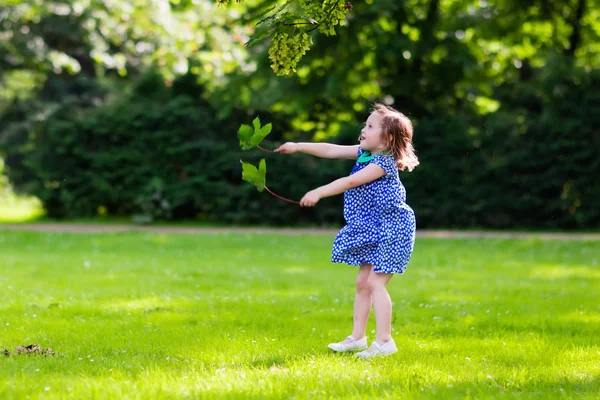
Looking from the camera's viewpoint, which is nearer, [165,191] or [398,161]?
[398,161]

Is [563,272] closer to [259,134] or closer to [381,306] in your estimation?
[381,306]

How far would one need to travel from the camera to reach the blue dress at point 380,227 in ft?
16.6

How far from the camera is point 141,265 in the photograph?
1100 cm

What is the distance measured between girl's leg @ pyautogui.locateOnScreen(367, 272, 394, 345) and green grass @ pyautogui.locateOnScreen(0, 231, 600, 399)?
215mm

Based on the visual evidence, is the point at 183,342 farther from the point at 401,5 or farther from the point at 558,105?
the point at 558,105

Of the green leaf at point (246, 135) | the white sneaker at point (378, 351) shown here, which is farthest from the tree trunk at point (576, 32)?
the green leaf at point (246, 135)

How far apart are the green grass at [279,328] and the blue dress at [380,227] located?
0.67 metres

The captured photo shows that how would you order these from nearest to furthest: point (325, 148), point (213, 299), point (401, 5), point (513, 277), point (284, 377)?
1. point (284, 377)
2. point (325, 148)
3. point (213, 299)
4. point (513, 277)
5. point (401, 5)

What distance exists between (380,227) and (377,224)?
0.04m

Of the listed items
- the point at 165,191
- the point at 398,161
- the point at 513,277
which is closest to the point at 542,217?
the point at 513,277

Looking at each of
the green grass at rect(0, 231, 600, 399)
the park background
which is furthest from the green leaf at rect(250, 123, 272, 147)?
the park background

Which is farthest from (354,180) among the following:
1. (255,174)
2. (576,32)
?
(576,32)

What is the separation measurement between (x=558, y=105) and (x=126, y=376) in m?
15.7

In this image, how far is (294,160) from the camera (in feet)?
62.4
